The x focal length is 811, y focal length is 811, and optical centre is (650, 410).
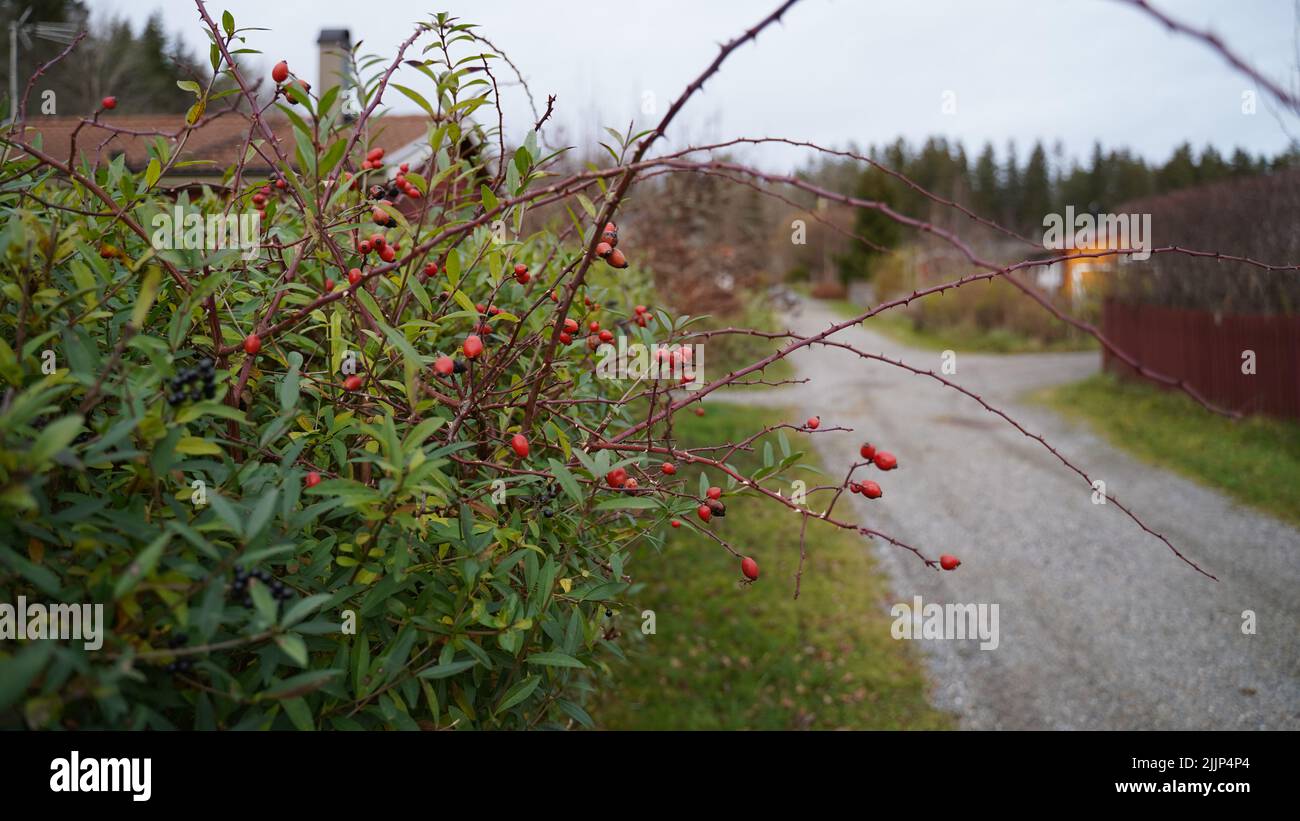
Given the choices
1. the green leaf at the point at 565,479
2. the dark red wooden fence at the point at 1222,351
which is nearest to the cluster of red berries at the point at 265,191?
the green leaf at the point at 565,479

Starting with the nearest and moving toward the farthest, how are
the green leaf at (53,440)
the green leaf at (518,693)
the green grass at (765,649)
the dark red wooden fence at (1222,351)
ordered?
the green leaf at (53,440)
the green leaf at (518,693)
the green grass at (765,649)
the dark red wooden fence at (1222,351)

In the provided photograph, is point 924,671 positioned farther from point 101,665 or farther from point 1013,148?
point 1013,148

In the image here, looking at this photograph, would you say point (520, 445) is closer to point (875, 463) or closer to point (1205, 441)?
point (875, 463)

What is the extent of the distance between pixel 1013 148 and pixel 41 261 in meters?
69.9

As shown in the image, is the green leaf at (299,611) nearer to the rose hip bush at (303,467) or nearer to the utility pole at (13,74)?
the rose hip bush at (303,467)

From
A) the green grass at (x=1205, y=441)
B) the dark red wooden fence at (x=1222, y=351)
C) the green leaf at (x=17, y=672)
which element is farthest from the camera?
the dark red wooden fence at (x=1222, y=351)

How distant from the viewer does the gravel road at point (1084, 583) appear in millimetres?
5395

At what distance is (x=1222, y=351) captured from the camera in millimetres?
12211

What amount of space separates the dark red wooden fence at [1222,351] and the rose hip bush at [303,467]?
1055 centimetres

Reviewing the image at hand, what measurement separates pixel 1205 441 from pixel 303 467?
12.0m

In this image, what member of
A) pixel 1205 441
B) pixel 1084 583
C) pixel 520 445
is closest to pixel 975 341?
pixel 1205 441

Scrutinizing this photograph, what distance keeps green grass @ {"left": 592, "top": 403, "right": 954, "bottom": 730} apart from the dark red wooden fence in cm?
593

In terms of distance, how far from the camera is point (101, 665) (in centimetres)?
104
